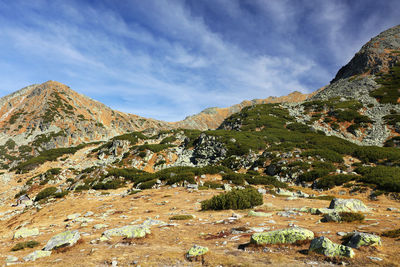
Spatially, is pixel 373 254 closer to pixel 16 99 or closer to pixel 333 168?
pixel 333 168

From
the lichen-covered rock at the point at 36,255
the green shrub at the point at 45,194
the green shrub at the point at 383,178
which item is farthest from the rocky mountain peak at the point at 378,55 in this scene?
the green shrub at the point at 45,194

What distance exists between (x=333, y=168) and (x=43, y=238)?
97.8 feet

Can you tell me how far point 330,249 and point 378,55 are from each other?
330 ft

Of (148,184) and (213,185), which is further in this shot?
(148,184)

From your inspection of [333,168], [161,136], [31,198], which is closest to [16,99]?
[161,136]

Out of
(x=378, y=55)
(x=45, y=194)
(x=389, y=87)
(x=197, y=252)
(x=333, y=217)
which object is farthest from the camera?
(x=378, y=55)

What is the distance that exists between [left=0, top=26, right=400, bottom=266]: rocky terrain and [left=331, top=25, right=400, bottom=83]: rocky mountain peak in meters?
0.52

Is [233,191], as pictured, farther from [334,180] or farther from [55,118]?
[55,118]

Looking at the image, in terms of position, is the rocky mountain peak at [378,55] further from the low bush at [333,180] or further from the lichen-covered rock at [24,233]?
the lichen-covered rock at [24,233]

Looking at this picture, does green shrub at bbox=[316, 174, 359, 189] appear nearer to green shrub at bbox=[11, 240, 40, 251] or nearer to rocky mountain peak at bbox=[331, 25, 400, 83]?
green shrub at bbox=[11, 240, 40, 251]

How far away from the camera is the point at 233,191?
15.2 m

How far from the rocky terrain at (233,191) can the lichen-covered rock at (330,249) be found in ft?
0.08

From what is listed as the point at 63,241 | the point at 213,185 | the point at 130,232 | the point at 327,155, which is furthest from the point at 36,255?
the point at 327,155

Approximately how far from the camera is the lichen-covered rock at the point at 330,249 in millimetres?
4919
